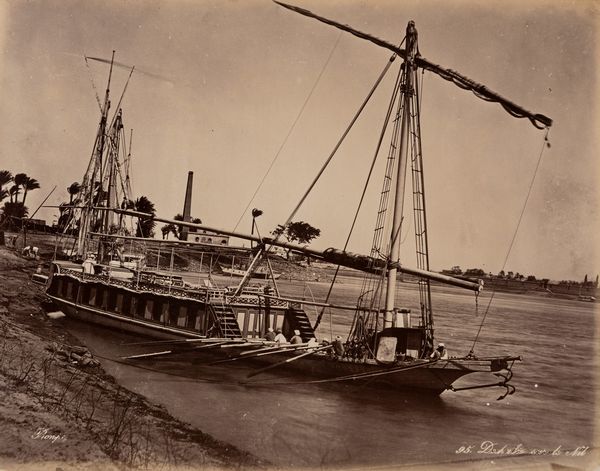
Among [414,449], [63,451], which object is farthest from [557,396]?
[63,451]

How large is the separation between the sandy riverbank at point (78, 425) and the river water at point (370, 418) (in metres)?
0.94

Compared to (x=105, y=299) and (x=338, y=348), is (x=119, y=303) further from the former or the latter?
(x=338, y=348)

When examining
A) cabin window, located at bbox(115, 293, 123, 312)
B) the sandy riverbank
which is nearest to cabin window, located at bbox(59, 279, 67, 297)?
cabin window, located at bbox(115, 293, 123, 312)

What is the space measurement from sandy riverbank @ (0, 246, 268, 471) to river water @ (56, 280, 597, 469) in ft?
3.08

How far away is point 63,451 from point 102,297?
15044mm

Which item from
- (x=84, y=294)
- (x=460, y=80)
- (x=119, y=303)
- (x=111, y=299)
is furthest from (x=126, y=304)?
(x=460, y=80)

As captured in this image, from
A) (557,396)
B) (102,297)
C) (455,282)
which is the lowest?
(557,396)

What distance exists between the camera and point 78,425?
877cm

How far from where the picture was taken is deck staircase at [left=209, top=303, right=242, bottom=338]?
17.5m

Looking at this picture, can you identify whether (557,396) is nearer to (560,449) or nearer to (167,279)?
(560,449)

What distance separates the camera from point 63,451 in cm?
796

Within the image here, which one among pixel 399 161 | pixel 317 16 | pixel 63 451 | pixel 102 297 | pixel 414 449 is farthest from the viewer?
pixel 102 297
